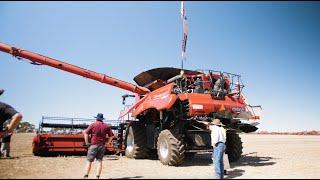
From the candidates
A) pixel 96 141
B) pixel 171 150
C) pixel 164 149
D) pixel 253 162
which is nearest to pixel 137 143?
pixel 164 149

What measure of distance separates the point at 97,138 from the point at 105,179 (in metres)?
1.12

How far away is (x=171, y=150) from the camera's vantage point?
469 inches

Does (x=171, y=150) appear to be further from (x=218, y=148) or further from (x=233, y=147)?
(x=233, y=147)

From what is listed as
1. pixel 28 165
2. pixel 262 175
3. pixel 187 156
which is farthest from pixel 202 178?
pixel 187 156

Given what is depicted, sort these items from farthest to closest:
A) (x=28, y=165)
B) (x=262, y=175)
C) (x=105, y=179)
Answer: (x=28, y=165)
(x=262, y=175)
(x=105, y=179)

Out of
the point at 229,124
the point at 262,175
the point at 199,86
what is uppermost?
the point at 199,86

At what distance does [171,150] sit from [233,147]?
11.2ft

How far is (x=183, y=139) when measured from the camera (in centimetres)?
1278

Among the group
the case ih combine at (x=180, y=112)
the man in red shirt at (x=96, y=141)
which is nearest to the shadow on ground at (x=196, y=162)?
the case ih combine at (x=180, y=112)

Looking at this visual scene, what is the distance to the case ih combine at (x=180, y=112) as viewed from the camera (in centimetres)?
1229

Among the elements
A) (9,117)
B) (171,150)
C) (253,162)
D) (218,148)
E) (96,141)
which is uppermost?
(9,117)

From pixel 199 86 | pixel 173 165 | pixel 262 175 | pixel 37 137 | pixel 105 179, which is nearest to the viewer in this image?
pixel 105 179

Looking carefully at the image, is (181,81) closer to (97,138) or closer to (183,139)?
(183,139)

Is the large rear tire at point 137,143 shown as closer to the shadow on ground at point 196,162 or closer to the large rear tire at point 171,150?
the shadow on ground at point 196,162
